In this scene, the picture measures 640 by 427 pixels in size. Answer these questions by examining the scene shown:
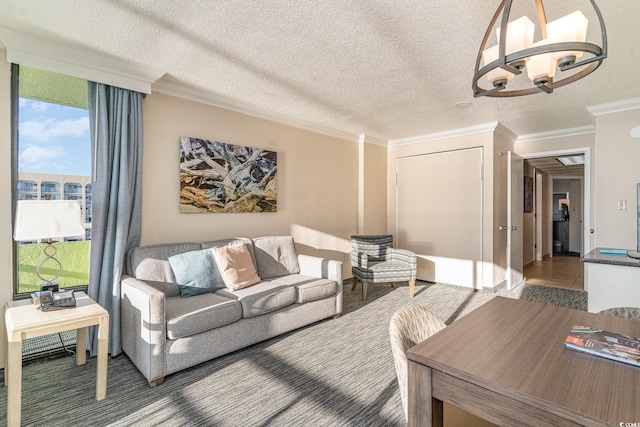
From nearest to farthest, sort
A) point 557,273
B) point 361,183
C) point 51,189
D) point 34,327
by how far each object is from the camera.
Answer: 1. point 34,327
2. point 51,189
3. point 361,183
4. point 557,273

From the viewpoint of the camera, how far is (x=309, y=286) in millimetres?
3191

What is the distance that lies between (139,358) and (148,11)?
239 cm

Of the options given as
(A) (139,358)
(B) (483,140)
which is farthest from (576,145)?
(A) (139,358)

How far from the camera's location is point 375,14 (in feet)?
6.49

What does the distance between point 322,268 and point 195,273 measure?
53.5 inches

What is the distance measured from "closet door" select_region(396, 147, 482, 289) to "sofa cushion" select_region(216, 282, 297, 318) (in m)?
3.08

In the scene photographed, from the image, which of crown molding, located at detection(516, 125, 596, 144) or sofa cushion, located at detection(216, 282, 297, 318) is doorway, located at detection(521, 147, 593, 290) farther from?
sofa cushion, located at detection(216, 282, 297, 318)

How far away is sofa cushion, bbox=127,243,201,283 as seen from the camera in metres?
2.69

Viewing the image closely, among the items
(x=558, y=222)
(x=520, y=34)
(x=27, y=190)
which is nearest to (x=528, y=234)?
(x=558, y=222)

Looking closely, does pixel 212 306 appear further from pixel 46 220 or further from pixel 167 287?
pixel 46 220

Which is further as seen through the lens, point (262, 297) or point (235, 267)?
point (235, 267)

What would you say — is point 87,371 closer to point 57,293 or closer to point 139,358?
point 139,358

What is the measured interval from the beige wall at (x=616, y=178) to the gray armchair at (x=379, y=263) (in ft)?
7.40

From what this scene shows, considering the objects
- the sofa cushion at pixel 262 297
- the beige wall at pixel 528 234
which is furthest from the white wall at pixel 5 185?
the beige wall at pixel 528 234
